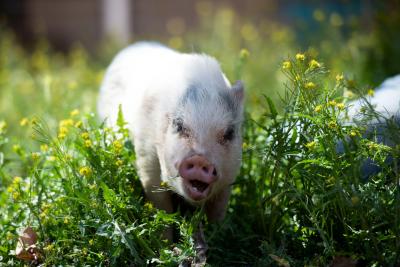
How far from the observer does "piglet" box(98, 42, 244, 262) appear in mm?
3027

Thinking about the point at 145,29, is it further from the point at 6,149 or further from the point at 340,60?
the point at 6,149

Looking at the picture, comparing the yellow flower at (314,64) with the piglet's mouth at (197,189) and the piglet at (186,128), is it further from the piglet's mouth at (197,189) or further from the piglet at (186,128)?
the piglet's mouth at (197,189)

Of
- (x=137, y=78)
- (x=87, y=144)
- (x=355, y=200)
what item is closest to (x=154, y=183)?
(x=87, y=144)

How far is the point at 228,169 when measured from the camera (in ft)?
10.7

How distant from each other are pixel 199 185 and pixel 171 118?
0.45 m

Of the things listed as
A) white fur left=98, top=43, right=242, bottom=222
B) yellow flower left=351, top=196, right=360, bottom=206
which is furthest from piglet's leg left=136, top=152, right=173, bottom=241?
yellow flower left=351, top=196, right=360, bottom=206

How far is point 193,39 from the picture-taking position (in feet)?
25.9

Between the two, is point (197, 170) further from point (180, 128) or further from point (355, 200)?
point (355, 200)

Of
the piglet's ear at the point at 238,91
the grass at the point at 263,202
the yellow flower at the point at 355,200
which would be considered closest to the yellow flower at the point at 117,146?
the grass at the point at 263,202

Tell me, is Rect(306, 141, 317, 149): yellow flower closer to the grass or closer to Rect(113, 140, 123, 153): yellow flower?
the grass

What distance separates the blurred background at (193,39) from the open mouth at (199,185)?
30.2 inches

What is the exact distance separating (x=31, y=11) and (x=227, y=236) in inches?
412

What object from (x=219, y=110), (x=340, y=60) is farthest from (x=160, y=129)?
(x=340, y=60)

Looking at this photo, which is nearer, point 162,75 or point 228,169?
point 228,169
